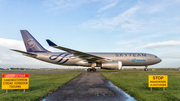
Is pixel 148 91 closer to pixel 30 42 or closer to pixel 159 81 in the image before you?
pixel 159 81

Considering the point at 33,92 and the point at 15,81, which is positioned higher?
the point at 15,81

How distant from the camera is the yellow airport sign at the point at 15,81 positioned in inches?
292

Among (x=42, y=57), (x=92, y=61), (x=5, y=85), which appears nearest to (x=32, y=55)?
(x=42, y=57)

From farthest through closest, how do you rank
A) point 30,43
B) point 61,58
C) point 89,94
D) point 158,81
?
1. point 30,43
2. point 61,58
3. point 158,81
4. point 89,94

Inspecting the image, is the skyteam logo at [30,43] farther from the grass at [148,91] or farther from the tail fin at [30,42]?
the grass at [148,91]

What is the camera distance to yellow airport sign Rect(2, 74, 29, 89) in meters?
7.41

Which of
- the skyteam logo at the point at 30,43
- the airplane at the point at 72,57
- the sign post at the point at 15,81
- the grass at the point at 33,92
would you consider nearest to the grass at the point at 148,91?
the grass at the point at 33,92

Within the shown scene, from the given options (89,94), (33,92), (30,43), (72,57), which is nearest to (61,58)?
(72,57)

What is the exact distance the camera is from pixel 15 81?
752 centimetres

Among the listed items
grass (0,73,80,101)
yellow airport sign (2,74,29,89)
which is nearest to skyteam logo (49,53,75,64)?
grass (0,73,80,101)

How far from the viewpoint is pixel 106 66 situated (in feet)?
70.0

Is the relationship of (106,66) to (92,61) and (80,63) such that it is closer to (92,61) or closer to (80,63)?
(92,61)

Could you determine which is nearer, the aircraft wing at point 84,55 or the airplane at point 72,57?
the aircraft wing at point 84,55

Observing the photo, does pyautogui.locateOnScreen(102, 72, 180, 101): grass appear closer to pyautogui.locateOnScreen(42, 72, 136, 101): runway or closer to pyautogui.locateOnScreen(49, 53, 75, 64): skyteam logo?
pyautogui.locateOnScreen(42, 72, 136, 101): runway
